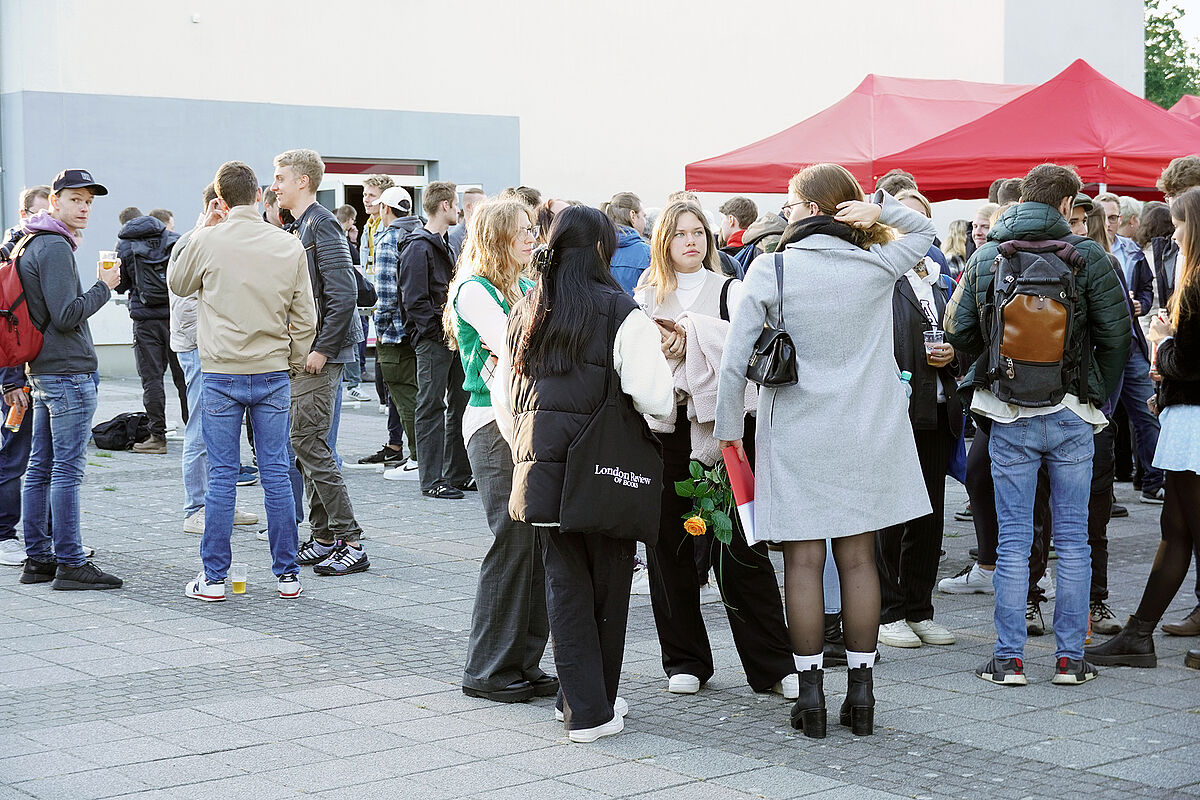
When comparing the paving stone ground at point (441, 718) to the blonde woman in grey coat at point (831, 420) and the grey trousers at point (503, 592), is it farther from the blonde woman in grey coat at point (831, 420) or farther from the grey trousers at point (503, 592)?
the blonde woman in grey coat at point (831, 420)

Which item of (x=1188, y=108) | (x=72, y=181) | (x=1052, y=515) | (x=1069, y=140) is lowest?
(x=1052, y=515)

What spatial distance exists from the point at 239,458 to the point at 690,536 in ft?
9.27

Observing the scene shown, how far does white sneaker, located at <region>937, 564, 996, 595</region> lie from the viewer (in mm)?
7414

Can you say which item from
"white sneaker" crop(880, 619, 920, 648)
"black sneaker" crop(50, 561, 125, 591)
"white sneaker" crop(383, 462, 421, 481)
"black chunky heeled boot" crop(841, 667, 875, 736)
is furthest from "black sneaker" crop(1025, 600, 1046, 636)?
"white sneaker" crop(383, 462, 421, 481)

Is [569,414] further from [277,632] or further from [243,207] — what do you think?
[243,207]

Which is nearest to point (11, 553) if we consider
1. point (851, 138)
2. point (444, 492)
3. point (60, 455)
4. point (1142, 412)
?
point (60, 455)

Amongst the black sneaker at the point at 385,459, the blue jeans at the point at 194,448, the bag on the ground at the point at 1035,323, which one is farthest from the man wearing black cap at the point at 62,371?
the black sneaker at the point at 385,459

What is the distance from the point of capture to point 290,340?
296 inches

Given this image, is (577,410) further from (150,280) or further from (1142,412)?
(150,280)

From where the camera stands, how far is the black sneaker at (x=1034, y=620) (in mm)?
6559

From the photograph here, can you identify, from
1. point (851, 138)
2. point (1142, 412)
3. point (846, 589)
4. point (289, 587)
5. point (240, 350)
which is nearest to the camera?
point (846, 589)

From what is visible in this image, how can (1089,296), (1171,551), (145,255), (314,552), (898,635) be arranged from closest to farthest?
1. (1089,296)
2. (1171,551)
3. (898,635)
4. (314,552)
5. (145,255)

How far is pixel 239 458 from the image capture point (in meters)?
7.41

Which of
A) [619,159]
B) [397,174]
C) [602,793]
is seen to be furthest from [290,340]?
[619,159]
